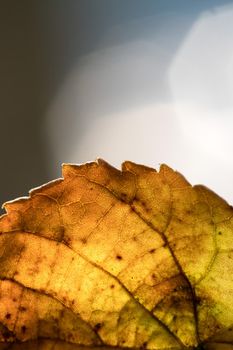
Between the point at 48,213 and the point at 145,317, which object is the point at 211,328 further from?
the point at 48,213

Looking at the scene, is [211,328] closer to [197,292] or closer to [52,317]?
[197,292]

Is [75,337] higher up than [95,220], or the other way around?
[95,220]

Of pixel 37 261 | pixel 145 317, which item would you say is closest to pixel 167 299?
pixel 145 317

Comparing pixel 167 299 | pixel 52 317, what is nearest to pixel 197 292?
pixel 167 299

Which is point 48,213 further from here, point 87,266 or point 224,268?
point 224,268

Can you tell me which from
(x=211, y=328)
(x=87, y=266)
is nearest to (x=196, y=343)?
(x=211, y=328)

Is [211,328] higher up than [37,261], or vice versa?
[37,261]
